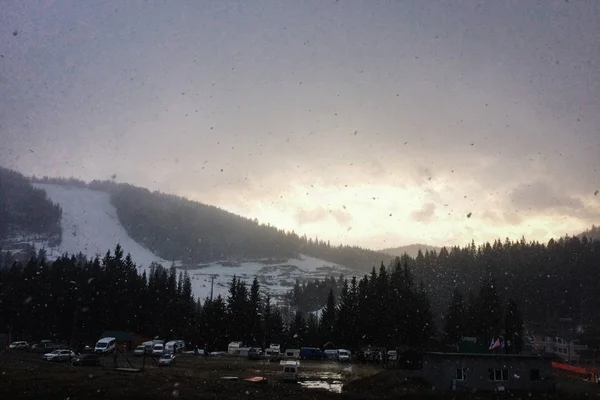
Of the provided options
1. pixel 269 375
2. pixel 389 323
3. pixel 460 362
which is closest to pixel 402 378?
pixel 460 362

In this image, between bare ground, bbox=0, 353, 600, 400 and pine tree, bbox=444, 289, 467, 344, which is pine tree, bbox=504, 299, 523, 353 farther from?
bare ground, bbox=0, 353, 600, 400

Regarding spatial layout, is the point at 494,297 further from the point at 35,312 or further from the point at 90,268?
the point at 35,312

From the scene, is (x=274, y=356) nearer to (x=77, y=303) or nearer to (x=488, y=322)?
(x=77, y=303)

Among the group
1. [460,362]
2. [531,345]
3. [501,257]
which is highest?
[501,257]

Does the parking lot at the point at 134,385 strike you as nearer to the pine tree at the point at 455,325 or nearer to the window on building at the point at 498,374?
the window on building at the point at 498,374

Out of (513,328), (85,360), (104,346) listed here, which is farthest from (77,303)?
(513,328)

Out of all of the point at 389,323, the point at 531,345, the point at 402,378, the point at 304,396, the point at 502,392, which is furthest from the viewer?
the point at 531,345
